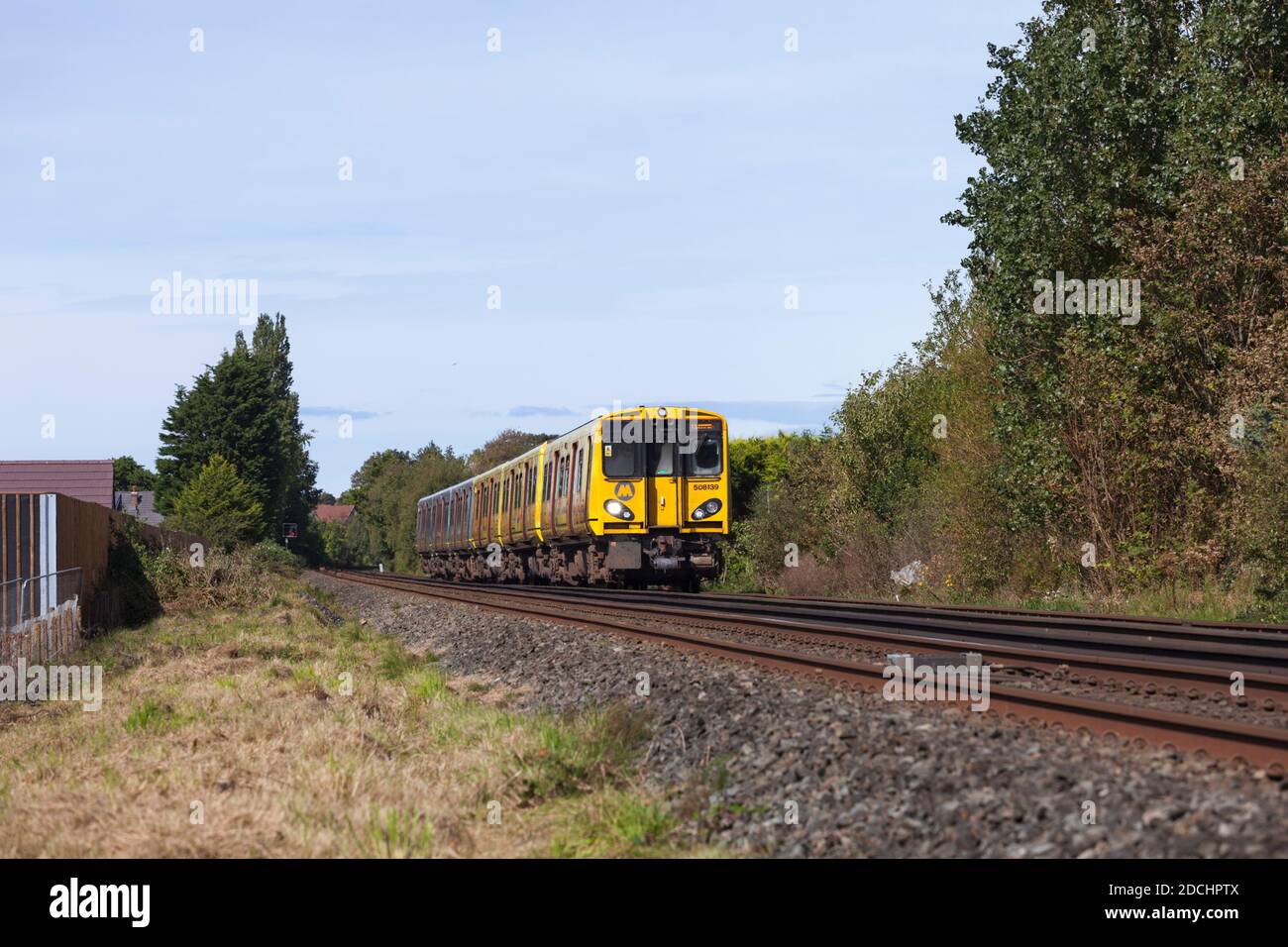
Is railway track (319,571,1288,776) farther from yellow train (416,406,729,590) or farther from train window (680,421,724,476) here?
train window (680,421,724,476)

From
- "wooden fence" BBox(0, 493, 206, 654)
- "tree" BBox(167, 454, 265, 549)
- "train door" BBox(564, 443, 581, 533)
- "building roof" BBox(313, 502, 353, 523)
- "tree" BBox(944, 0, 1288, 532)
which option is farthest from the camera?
"building roof" BBox(313, 502, 353, 523)

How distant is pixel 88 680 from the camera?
46.5 feet

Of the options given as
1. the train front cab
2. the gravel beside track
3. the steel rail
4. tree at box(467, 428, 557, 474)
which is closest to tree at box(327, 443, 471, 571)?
tree at box(467, 428, 557, 474)

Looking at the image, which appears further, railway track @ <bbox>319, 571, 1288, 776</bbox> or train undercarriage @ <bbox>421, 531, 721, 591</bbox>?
train undercarriage @ <bbox>421, 531, 721, 591</bbox>

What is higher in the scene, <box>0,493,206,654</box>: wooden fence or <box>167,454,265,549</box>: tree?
<box>167,454,265,549</box>: tree

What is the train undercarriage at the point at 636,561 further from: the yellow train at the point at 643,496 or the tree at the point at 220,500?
the tree at the point at 220,500

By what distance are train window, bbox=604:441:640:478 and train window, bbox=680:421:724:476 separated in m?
1.04

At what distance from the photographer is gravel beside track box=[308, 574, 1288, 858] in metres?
5.14

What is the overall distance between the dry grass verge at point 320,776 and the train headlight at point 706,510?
13458 mm

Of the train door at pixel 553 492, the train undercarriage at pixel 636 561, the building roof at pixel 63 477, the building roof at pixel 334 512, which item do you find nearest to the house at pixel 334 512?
the building roof at pixel 334 512

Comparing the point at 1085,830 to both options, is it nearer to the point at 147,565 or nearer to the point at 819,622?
the point at 819,622

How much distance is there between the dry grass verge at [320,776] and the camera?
6.30 metres
